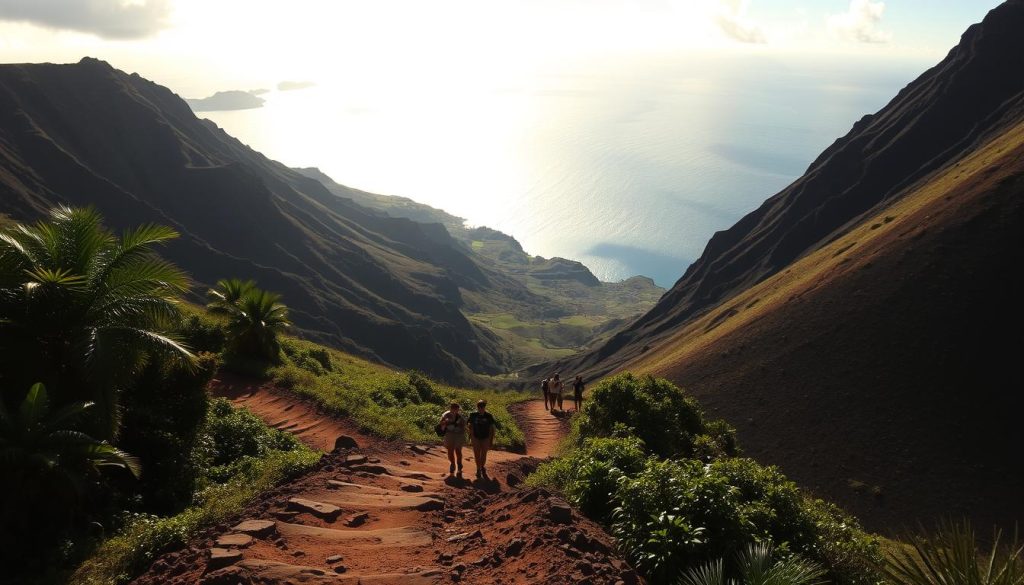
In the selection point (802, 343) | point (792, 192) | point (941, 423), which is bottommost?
point (941, 423)

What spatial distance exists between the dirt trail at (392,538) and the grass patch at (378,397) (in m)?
5.23

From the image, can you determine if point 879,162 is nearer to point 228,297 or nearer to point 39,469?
point 228,297

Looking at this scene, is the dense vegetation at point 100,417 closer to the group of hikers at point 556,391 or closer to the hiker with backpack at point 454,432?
the hiker with backpack at point 454,432

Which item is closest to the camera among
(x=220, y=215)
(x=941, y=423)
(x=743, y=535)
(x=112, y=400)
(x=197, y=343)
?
(x=743, y=535)

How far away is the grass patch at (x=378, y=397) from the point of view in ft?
59.3

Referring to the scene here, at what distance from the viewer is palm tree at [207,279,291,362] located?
69.9 ft

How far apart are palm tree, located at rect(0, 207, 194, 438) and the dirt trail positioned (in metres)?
3.60

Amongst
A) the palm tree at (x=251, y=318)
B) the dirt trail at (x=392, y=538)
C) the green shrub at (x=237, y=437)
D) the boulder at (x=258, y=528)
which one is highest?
the palm tree at (x=251, y=318)

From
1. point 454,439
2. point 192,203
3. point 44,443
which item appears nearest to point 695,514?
point 454,439

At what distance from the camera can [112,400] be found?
1050 cm

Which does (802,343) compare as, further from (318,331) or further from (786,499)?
(318,331)

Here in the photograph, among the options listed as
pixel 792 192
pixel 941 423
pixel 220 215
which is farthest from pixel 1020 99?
pixel 220 215

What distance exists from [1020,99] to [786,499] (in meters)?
123

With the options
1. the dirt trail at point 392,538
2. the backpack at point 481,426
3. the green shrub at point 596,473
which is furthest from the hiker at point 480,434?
the green shrub at point 596,473
